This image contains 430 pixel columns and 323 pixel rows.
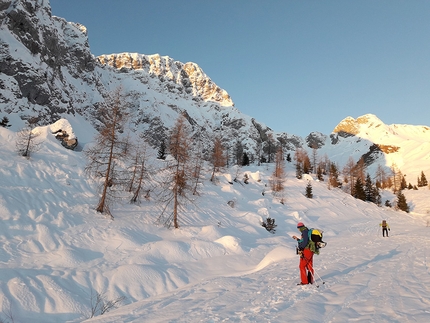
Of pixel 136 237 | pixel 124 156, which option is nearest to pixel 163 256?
pixel 136 237

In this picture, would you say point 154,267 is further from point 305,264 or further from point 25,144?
point 25,144

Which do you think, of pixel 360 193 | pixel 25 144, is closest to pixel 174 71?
pixel 360 193

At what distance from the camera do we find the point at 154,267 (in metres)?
10.3

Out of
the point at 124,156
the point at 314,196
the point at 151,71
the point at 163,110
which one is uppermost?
the point at 151,71

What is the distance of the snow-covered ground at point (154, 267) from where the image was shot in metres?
5.41

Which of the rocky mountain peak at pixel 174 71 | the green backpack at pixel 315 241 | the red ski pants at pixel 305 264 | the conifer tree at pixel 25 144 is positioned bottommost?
the red ski pants at pixel 305 264

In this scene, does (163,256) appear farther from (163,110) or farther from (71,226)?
(163,110)

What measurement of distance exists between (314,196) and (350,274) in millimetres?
38982

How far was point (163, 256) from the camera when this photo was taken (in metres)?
12.3

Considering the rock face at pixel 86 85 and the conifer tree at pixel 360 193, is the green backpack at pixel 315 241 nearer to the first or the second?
the rock face at pixel 86 85

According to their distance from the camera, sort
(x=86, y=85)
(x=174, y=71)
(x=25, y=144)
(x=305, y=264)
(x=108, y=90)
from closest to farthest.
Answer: (x=305, y=264) < (x=25, y=144) < (x=86, y=85) < (x=108, y=90) < (x=174, y=71)

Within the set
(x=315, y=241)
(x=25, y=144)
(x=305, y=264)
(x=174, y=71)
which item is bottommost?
(x=305, y=264)

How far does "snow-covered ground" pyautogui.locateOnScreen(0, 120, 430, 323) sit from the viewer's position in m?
5.41

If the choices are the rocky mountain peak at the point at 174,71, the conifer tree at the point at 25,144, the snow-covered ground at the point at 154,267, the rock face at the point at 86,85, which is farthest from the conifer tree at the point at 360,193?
the rocky mountain peak at the point at 174,71
